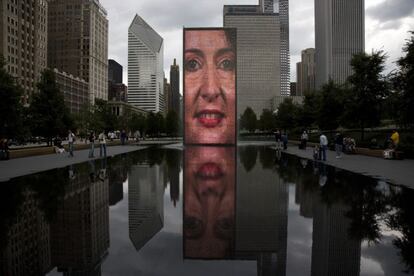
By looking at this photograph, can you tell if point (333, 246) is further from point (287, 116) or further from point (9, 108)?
point (287, 116)

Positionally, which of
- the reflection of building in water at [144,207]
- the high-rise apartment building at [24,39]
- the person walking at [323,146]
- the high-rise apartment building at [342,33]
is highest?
the high-rise apartment building at [342,33]

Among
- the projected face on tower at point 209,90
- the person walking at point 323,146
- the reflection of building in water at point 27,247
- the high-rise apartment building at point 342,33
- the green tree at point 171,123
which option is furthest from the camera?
the high-rise apartment building at point 342,33

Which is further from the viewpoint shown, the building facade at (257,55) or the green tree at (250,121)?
the building facade at (257,55)

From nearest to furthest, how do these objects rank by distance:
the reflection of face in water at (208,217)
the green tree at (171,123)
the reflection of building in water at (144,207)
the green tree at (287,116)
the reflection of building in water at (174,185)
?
the reflection of face in water at (208,217)
the reflection of building in water at (144,207)
the reflection of building in water at (174,185)
the green tree at (287,116)
the green tree at (171,123)

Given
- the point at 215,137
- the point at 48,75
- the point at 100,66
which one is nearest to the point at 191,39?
the point at 215,137

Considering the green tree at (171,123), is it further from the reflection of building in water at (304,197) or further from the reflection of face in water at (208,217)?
the reflection of building in water at (304,197)

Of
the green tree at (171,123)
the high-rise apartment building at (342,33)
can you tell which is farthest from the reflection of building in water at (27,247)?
the high-rise apartment building at (342,33)

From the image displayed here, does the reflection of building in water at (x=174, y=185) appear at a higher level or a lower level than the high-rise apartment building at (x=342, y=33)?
lower
